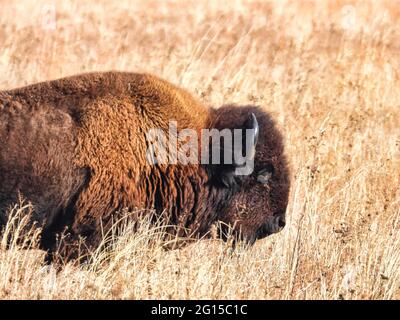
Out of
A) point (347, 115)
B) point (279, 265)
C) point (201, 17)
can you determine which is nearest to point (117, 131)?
point (279, 265)

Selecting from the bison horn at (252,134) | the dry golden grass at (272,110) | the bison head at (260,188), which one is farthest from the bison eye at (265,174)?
the dry golden grass at (272,110)

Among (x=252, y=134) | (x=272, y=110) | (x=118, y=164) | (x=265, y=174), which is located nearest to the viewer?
(x=118, y=164)

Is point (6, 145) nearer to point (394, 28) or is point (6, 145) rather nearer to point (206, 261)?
point (206, 261)

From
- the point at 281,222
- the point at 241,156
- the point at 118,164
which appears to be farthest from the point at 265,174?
the point at 118,164

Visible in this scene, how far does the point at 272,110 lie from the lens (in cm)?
977

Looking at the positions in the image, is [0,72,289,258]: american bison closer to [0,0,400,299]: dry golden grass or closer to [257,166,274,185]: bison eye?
[257,166,274,185]: bison eye

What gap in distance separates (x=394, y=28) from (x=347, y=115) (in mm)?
3904

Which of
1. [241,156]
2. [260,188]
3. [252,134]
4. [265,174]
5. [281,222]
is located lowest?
[281,222]

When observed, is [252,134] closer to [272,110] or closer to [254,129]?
[254,129]

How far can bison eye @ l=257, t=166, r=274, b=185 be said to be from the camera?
6633 mm

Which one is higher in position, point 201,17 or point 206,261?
point 201,17

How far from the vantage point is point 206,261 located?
234 inches

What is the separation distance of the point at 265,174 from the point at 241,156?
30 cm

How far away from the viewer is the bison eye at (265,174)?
21.8 feet
